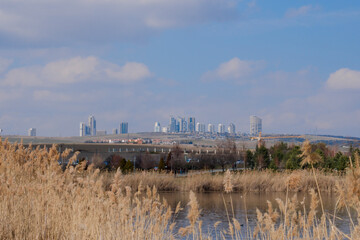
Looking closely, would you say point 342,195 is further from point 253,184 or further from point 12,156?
point 253,184

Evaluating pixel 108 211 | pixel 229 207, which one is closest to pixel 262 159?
pixel 229 207

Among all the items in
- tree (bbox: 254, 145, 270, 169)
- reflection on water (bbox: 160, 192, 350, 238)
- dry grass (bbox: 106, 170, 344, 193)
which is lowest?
reflection on water (bbox: 160, 192, 350, 238)

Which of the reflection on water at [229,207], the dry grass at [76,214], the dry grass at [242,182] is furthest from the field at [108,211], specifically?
the dry grass at [242,182]

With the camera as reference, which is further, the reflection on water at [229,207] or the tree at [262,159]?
the tree at [262,159]

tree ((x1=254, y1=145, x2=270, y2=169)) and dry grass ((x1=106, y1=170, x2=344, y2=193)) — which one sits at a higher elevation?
tree ((x1=254, y1=145, x2=270, y2=169))

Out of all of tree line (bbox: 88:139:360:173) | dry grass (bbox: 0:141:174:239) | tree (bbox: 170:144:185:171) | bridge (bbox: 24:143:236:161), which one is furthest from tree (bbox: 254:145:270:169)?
dry grass (bbox: 0:141:174:239)

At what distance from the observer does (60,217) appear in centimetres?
784

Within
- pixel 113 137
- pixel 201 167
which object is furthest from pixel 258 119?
pixel 201 167

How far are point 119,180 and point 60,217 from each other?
2016 millimetres

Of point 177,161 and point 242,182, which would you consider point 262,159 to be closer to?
point 177,161

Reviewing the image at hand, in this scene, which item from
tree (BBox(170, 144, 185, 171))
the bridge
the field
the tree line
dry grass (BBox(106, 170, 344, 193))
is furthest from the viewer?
the bridge

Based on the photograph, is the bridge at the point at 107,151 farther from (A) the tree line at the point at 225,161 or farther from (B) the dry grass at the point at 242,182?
(B) the dry grass at the point at 242,182

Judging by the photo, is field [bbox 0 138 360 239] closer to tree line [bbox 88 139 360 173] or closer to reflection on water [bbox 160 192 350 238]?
reflection on water [bbox 160 192 350 238]

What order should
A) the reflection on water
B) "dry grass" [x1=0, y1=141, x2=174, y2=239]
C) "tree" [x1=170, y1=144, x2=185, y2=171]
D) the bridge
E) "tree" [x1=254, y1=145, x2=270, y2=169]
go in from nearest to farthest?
"dry grass" [x1=0, y1=141, x2=174, y2=239]
the reflection on water
"tree" [x1=254, y1=145, x2=270, y2=169]
"tree" [x1=170, y1=144, x2=185, y2=171]
the bridge
